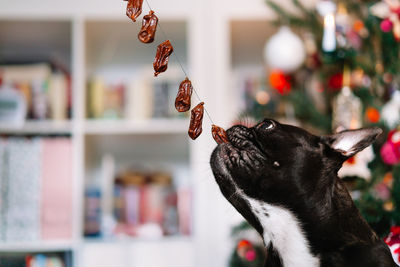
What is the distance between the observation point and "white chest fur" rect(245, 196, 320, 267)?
2.77 feet

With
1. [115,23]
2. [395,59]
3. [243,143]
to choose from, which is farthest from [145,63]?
[243,143]

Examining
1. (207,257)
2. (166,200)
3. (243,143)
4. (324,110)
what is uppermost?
(324,110)

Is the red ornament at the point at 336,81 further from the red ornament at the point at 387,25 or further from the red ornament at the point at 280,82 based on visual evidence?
the red ornament at the point at 387,25

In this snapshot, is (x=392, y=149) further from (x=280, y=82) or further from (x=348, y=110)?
(x=280, y=82)

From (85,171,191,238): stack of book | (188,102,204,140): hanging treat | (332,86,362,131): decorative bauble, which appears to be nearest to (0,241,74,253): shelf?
(85,171,191,238): stack of book

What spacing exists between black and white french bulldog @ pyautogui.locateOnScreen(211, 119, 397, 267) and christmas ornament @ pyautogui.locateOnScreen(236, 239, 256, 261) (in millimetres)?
908

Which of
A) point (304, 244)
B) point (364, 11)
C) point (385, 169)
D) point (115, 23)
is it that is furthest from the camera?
point (115, 23)

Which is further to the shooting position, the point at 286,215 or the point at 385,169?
the point at 385,169

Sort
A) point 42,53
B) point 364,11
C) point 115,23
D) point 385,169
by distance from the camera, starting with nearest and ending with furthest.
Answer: point 385,169 < point 364,11 < point 115,23 < point 42,53

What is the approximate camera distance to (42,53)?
2.39 meters

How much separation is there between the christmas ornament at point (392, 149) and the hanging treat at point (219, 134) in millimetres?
556

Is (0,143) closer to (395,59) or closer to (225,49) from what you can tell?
(225,49)

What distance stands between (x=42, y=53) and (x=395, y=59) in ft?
4.85

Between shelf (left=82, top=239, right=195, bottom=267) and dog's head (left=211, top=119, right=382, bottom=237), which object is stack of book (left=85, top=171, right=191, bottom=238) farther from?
dog's head (left=211, top=119, right=382, bottom=237)
